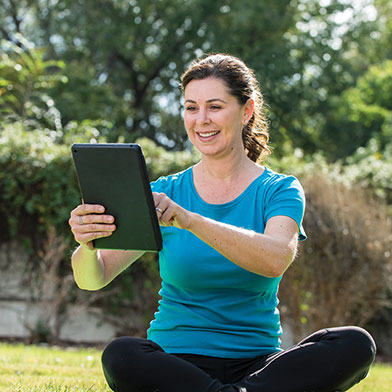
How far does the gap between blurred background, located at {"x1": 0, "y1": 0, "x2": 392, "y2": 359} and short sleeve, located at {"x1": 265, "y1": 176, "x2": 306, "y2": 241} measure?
390 centimetres

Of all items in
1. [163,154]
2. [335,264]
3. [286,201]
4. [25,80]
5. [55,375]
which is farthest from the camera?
[25,80]

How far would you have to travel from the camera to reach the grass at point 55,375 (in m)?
3.06

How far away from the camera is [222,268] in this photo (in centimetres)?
251

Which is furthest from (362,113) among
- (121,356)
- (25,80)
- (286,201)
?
(121,356)

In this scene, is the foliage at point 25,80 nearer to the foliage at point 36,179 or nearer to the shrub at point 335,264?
the foliage at point 36,179

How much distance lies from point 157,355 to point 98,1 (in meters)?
16.7

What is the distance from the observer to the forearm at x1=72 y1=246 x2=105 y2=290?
8.20 ft

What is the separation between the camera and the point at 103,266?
8.69 ft

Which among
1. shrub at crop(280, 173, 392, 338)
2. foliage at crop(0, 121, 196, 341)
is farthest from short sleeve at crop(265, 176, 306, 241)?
foliage at crop(0, 121, 196, 341)

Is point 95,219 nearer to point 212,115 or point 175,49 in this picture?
point 212,115

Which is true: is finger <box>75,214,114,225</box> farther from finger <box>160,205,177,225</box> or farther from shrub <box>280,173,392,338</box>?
shrub <box>280,173,392,338</box>

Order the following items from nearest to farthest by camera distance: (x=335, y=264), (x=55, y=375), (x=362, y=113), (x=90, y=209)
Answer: (x=90, y=209) → (x=55, y=375) → (x=335, y=264) → (x=362, y=113)

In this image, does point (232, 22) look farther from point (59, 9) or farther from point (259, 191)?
point (259, 191)

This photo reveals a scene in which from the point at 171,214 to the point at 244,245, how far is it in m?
0.29
